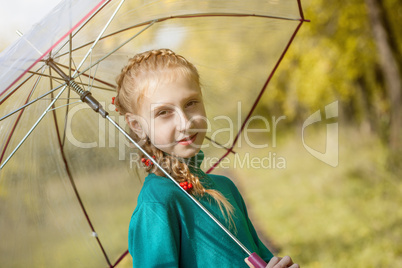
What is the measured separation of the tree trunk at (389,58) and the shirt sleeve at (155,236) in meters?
6.48

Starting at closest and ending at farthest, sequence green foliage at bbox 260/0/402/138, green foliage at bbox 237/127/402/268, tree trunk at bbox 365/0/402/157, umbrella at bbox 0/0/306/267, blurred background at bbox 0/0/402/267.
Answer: umbrella at bbox 0/0/306/267, green foliage at bbox 237/127/402/268, blurred background at bbox 0/0/402/267, tree trunk at bbox 365/0/402/157, green foliage at bbox 260/0/402/138

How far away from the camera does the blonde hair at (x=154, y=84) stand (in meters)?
1.74

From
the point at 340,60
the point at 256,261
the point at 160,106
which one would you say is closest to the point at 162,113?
the point at 160,106

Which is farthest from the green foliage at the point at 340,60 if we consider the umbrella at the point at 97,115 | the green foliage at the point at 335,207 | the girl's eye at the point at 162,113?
the girl's eye at the point at 162,113

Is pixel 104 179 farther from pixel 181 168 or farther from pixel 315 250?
pixel 315 250

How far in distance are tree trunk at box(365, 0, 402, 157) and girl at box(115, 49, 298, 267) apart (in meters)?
6.18

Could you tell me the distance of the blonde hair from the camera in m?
1.74

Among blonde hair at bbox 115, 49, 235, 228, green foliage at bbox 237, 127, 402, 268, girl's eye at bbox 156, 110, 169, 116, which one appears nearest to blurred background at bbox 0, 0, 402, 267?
green foliage at bbox 237, 127, 402, 268

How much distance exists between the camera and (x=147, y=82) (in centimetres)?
173

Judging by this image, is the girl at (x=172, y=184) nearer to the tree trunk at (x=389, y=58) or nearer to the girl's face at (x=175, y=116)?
the girl's face at (x=175, y=116)

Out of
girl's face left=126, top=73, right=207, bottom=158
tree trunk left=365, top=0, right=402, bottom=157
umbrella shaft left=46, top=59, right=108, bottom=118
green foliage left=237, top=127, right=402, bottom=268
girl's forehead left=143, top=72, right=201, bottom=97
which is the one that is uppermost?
tree trunk left=365, top=0, right=402, bottom=157

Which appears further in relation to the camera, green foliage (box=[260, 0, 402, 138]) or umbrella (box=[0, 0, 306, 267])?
green foliage (box=[260, 0, 402, 138])

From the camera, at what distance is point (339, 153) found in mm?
Result: 8727

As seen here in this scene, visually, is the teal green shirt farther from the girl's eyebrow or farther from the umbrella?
the umbrella
